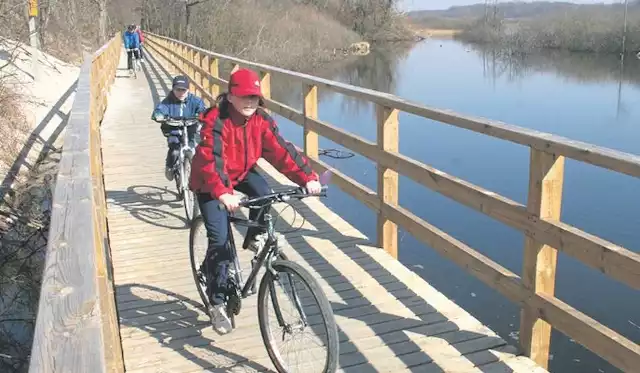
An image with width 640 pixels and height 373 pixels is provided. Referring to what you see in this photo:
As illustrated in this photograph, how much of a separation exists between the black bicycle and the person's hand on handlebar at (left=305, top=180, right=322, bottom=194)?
36 mm

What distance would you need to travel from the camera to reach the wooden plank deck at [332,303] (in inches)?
142

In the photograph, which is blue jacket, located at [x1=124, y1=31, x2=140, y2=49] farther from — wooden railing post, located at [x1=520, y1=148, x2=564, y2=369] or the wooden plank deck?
wooden railing post, located at [x1=520, y1=148, x2=564, y2=369]

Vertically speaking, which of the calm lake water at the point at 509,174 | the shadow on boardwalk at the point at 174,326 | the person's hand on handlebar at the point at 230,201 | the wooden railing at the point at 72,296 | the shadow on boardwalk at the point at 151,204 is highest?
the wooden railing at the point at 72,296

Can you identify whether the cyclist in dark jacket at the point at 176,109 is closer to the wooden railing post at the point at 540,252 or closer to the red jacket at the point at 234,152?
the red jacket at the point at 234,152

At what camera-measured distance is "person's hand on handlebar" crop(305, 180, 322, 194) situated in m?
3.29

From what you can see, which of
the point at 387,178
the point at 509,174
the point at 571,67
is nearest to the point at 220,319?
the point at 387,178

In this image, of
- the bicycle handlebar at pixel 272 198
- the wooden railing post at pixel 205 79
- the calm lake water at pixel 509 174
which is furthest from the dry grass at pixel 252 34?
the bicycle handlebar at pixel 272 198

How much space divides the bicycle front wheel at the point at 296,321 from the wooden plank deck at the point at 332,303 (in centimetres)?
16

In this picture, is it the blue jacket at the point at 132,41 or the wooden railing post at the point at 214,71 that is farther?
the blue jacket at the point at 132,41

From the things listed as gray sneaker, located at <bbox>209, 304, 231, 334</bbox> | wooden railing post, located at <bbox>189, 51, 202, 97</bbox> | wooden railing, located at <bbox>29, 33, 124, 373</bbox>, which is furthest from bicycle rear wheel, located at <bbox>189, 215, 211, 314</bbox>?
wooden railing post, located at <bbox>189, 51, 202, 97</bbox>

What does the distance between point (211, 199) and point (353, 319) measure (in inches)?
46.5

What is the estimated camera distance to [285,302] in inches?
129

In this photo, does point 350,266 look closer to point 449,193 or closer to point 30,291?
point 449,193

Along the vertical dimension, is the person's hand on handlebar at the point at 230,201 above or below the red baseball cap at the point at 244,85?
below
